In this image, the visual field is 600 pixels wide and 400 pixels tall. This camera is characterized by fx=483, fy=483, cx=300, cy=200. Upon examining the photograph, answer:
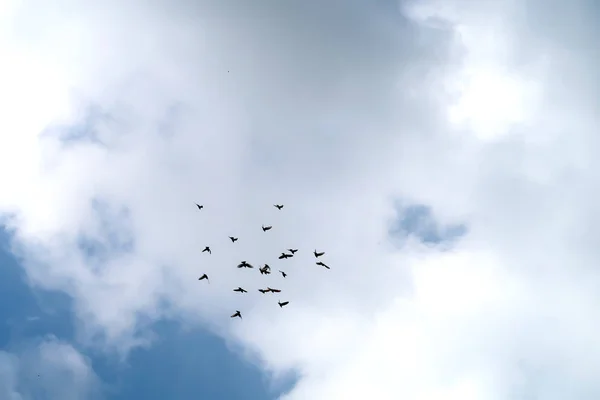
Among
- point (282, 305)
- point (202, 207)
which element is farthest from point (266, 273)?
point (202, 207)

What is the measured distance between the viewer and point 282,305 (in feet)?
438

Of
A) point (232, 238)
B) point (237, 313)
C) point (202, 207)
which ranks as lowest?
point (237, 313)

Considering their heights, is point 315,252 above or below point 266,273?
above

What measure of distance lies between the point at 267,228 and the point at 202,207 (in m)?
24.4

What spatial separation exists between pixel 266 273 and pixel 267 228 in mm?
14327

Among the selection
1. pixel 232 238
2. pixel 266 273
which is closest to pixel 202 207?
pixel 232 238

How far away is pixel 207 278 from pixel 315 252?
104 ft

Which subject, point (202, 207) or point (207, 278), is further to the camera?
point (202, 207)

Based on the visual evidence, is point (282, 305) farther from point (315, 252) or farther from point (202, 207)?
point (202, 207)

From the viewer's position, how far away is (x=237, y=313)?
456 ft

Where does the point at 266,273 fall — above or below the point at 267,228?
below

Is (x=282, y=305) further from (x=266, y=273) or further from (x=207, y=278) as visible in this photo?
(x=207, y=278)

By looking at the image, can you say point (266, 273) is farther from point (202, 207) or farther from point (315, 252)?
point (202, 207)

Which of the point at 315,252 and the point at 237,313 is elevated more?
the point at 315,252
